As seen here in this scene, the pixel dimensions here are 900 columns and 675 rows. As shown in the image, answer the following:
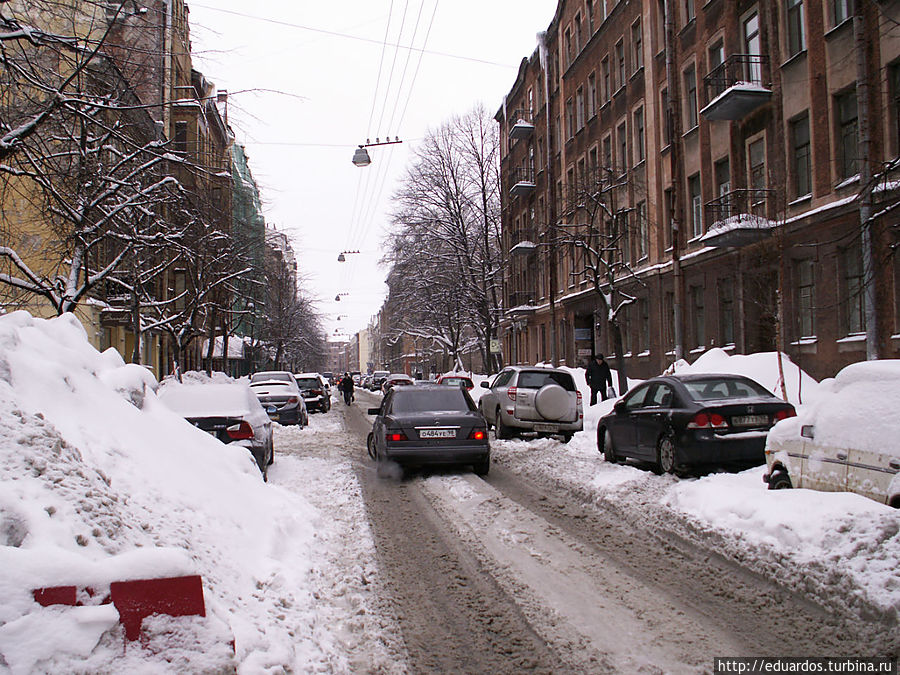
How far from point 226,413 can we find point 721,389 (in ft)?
23.8

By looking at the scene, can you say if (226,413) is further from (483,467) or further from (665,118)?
(665,118)

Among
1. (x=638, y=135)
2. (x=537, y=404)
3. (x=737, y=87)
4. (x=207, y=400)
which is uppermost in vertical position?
(x=638, y=135)

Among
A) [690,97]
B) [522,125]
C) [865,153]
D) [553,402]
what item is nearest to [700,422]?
[553,402]

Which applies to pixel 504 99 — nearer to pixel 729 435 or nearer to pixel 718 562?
pixel 729 435

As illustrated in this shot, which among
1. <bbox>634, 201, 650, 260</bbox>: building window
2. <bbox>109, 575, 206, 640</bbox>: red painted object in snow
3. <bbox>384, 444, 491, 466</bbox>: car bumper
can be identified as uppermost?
<bbox>634, 201, 650, 260</bbox>: building window

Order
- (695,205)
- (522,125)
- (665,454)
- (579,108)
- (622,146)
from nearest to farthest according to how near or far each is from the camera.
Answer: (665,454)
(695,205)
(622,146)
(579,108)
(522,125)

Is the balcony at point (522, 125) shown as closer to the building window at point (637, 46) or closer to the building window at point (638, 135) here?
the building window at point (637, 46)

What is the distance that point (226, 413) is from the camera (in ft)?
37.9

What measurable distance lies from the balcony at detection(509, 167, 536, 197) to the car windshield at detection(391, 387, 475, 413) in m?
33.2

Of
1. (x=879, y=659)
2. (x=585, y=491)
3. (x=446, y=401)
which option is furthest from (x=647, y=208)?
(x=879, y=659)

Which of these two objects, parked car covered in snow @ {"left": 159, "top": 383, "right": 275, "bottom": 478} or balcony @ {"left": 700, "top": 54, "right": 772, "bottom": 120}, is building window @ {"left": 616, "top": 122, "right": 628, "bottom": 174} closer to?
balcony @ {"left": 700, "top": 54, "right": 772, "bottom": 120}

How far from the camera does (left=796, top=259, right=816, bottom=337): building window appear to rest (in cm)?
1984

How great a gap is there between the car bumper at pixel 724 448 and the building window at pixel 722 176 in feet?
52.4

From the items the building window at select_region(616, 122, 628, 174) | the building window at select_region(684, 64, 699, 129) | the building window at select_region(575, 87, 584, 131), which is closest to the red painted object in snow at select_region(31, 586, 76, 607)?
the building window at select_region(684, 64, 699, 129)
